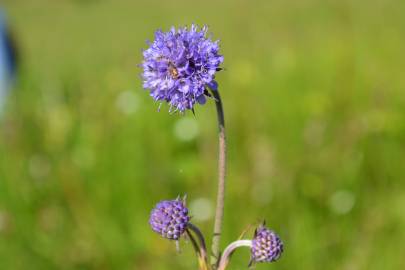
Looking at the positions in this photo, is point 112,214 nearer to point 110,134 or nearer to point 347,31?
point 110,134

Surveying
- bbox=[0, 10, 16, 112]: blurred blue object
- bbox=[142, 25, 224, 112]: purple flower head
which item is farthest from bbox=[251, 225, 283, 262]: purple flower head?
bbox=[0, 10, 16, 112]: blurred blue object

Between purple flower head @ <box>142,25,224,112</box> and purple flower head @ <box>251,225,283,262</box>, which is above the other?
purple flower head @ <box>142,25,224,112</box>

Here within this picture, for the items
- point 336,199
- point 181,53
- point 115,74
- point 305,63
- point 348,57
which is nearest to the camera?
point 181,53

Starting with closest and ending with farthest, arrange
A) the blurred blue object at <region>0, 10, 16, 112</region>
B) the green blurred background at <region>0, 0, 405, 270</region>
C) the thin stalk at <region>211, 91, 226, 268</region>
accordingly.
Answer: the thin stalk at <region>211, 91, 226, 268</region>
the green blurred background at <region>0, 0, 405, 270</region>
the blurred blue object at <region>0, 10, 16, 112</region>

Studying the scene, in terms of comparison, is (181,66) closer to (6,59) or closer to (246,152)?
(246,152)

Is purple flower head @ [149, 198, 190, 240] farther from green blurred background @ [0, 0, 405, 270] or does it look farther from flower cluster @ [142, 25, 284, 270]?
green blurred background @ [0, 0, 405, 270]

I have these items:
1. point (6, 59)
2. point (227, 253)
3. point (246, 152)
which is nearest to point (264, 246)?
point (227, 253)

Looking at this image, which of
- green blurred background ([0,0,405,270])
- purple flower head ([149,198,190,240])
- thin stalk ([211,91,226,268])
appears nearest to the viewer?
thin stalk ([211,91,226,268])

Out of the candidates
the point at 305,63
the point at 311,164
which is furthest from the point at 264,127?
the point at 305,63
